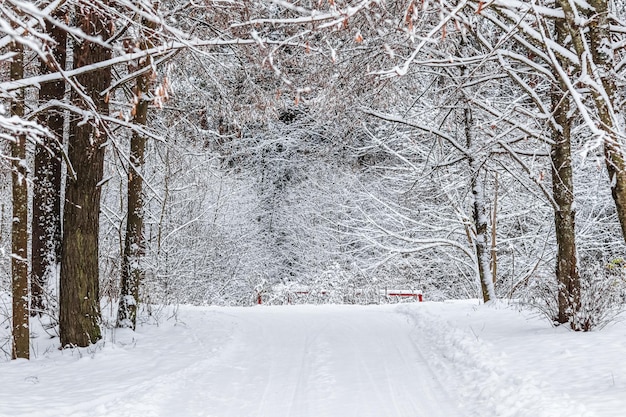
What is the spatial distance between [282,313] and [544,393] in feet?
33.3

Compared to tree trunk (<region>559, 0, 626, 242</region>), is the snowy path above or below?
below

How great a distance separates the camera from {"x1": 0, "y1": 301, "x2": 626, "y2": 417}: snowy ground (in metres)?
5.74

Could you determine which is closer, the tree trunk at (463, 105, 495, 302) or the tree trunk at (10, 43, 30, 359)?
the tree trunk at (10, 43, 30, 359)

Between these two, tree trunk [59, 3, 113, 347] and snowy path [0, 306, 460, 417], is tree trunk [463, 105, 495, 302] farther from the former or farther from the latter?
tree trunk [59, 3, 113, 347]

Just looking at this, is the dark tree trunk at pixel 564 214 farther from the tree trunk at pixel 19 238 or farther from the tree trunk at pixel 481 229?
the tree trunk at pixel 19 238

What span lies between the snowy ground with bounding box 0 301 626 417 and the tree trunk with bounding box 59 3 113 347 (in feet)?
1.40

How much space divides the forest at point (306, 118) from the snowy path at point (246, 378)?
1.28m

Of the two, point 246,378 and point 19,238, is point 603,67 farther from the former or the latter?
point 19,238

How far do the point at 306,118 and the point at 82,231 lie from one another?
762cm

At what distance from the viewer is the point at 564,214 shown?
9.26 metres

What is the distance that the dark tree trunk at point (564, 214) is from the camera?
877 centimetres

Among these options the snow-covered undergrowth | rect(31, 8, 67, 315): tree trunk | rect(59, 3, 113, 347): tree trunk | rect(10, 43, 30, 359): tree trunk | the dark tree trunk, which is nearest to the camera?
the snow-covered undergrowth

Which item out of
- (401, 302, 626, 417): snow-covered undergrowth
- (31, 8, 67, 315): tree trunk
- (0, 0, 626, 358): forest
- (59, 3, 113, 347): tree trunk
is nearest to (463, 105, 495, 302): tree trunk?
(0, 0, 626, 358): forest

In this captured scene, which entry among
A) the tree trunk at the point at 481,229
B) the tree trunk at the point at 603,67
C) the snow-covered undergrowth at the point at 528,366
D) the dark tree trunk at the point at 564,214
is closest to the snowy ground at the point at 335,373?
the snow-covered undergrowth at the point at 528,366
